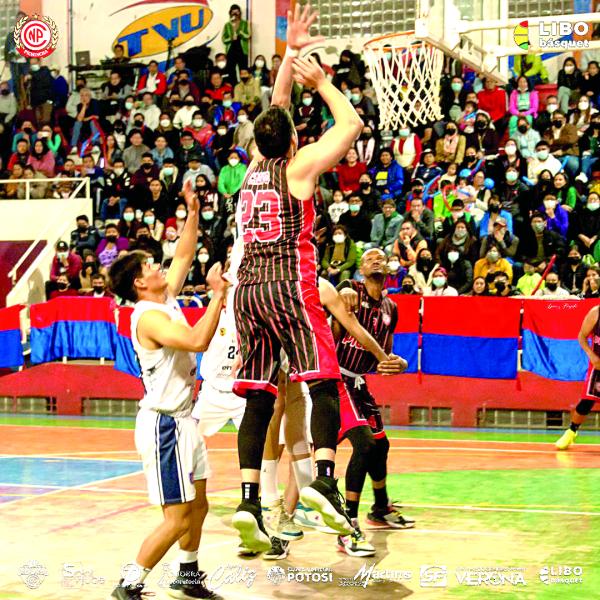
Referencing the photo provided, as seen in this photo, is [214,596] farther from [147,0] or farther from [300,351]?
[147,0]

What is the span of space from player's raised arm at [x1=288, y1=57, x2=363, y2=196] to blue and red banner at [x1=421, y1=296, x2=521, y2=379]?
8979mm

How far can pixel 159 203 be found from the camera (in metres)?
20.3

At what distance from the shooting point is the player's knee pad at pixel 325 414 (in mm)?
6445

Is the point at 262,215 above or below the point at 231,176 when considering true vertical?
below

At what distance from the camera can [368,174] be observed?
63.6 feet

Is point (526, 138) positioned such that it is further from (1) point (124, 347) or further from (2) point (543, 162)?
(1) point (124, 347)

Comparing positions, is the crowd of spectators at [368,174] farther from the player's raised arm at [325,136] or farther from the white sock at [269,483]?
the player's raised arm at [325,136]

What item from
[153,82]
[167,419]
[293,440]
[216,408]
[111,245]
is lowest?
[216,408]

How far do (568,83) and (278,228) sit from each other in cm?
1450

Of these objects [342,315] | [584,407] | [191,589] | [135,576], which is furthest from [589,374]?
[135,576]

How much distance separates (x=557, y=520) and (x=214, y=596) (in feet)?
10.6

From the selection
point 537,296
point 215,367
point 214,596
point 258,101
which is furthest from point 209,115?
point 214,596

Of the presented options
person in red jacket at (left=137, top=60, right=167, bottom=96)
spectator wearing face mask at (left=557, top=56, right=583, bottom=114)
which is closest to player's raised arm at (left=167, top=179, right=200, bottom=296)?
spectator wearing face mask at (left=557, top=56, right=583, bottom=114)

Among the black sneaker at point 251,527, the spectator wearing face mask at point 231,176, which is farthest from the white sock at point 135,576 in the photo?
the spectator wearing face mask at point 231,176
